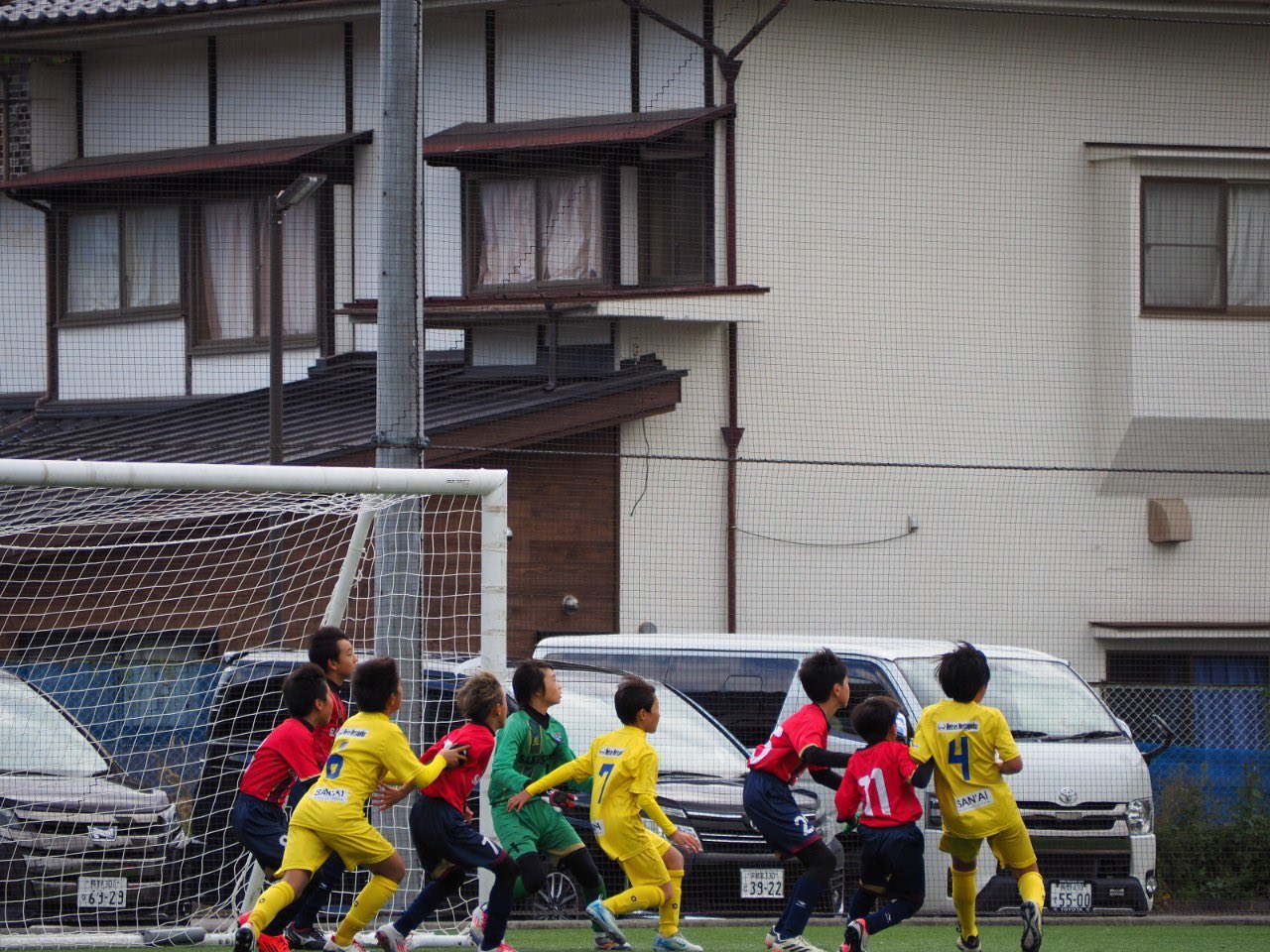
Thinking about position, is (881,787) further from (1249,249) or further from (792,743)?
(1249,249)

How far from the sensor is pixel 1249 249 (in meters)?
14.5

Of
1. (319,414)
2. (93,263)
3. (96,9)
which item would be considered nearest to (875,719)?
(319,414)

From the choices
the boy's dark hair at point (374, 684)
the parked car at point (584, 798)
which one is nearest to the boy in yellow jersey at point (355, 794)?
the boy's dark hair at point (374, 684)

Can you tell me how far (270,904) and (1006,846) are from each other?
3.24m

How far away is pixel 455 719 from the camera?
8789 mm

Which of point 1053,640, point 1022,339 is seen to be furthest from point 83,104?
point 1053,640

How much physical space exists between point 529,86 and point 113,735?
7.62 m

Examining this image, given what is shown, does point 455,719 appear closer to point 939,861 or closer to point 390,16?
point 939,861

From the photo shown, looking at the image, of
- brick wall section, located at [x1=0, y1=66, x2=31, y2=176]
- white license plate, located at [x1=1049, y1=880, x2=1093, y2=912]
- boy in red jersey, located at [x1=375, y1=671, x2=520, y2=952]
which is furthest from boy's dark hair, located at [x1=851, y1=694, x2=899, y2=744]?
brick wall section, located at [x1=0, y1=66, x2=31, y2=176]

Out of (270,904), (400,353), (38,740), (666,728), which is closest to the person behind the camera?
(270,904)

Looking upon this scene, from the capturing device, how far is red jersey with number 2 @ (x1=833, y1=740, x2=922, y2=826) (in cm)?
681

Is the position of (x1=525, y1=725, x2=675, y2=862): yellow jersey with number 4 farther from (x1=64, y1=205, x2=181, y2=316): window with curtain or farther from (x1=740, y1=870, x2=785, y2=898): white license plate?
(x1=64, y1=205, x2=181, y2=316): window with curtain

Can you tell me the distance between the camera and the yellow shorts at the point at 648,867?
23.8 feet

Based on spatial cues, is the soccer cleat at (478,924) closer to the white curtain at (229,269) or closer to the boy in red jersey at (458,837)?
the boy in red jersey at (458,837)
